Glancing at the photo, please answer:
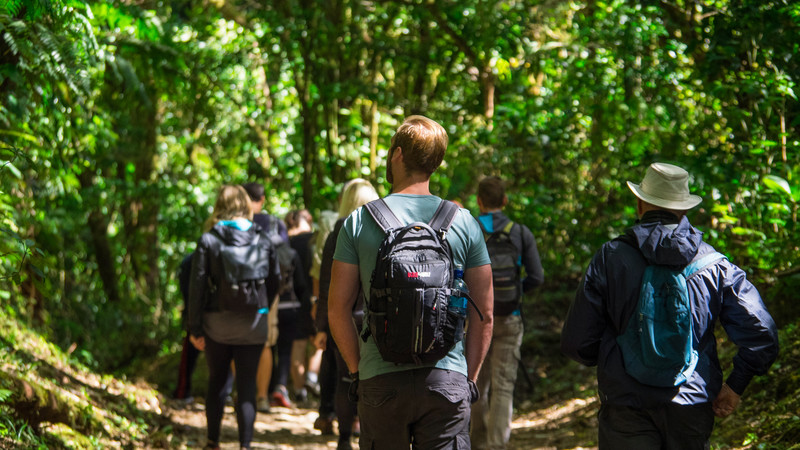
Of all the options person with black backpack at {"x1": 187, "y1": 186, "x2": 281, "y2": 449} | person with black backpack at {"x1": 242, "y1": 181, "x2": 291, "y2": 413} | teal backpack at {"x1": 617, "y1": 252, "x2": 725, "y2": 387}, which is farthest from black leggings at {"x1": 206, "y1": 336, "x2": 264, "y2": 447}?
teal backpack at {"x1": 617, "y1": 252, "x2": 725, "y2": 387}

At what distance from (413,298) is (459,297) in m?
0.24

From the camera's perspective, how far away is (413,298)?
323cm

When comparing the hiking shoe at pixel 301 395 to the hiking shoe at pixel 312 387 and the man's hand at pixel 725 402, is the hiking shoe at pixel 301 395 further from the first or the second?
the man's hand at pixel 725 402

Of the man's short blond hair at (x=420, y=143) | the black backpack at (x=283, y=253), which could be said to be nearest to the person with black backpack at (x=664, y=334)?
the man's short blond hair at (x=420, y=143)

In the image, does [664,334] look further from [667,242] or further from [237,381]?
[237,381]

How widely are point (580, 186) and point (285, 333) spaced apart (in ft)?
13.6

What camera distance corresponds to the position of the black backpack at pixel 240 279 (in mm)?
5930

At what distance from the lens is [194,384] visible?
980 cm

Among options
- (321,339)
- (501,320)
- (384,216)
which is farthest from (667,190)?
(321,339)

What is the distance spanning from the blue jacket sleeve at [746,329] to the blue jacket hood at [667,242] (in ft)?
0.68

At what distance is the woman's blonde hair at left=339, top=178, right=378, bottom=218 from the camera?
608 centimetres

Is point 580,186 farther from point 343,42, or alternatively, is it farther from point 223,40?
point 223,40

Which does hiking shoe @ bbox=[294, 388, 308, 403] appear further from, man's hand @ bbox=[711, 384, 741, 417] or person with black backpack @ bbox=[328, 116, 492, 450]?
man's hand @ bbox=[711, 384, 741, 417]

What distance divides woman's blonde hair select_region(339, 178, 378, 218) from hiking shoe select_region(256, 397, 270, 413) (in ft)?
10.3
